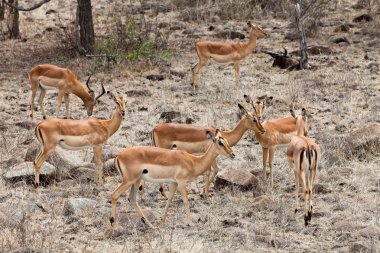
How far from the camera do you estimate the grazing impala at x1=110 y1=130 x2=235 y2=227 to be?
323 inches

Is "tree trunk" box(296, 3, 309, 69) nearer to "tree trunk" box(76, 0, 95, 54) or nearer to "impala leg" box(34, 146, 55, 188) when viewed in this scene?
"tree trunk" box(76, 0, 95, 54)

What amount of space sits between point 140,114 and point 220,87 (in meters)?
2.06

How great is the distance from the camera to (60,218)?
8.54 m

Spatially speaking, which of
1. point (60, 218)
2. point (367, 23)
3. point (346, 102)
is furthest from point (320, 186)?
point (367, 23)

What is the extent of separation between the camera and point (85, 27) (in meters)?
16.2

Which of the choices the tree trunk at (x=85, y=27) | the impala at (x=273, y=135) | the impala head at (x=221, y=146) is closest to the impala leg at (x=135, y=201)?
the impala head at (x=221, y=146)

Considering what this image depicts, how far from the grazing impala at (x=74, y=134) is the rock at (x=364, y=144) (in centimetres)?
298

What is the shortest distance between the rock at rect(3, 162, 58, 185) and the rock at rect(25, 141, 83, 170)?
0.45 feet

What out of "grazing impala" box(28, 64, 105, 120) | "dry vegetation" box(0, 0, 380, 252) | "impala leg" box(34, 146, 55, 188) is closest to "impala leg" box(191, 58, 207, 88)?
"dry vegetation" box(0, 0, 380, 252)

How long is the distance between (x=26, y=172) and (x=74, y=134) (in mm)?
753

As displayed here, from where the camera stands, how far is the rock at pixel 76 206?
860 cm

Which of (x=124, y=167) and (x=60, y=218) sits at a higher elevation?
(x=124, y=167)

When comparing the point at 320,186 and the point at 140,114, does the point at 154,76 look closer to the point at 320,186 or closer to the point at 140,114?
the point at 140,114

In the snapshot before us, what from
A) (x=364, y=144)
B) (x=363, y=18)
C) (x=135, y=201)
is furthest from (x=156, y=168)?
(x=363, y=18)
